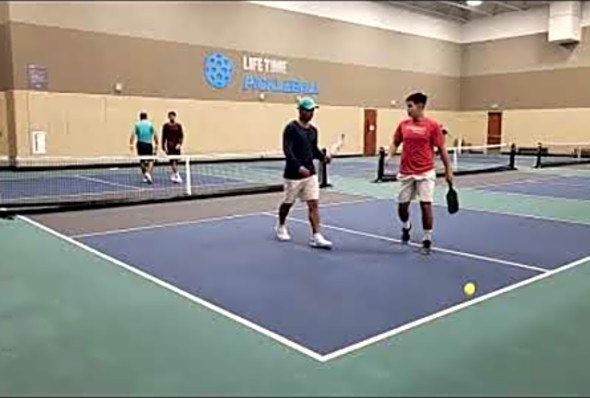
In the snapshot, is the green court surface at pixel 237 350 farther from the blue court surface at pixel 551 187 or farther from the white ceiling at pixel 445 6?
the blue court surface at pixel 551 187

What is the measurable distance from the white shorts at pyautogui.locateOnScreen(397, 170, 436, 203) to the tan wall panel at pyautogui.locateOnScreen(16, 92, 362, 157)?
13.9 meters

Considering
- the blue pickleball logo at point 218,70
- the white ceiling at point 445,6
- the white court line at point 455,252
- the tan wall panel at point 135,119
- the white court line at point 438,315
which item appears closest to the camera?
the white ceiling at point 445,6

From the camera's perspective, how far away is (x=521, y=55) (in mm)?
27516

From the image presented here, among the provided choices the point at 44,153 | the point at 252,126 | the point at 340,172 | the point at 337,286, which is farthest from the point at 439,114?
the point at 337,286

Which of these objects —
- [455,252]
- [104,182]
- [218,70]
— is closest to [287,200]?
[455,252]

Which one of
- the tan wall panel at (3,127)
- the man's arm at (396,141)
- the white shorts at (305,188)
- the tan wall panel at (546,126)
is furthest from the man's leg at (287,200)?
the tan wall panel at (546,126)

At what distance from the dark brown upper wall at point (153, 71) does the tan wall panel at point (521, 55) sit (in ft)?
17.3

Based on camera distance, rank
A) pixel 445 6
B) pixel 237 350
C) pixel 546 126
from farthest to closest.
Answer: pixel 546 126, pixel 237 350, pixel 445 6

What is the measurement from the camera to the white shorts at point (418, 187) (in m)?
6.20

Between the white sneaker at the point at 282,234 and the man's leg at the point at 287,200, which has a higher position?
the man's leg at the point at 287,200

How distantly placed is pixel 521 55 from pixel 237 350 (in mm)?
27396

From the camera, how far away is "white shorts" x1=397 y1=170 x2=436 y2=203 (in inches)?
244

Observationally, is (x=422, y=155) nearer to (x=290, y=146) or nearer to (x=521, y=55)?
(x=290, y=146)

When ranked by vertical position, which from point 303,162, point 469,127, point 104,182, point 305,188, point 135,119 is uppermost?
point 135,119
